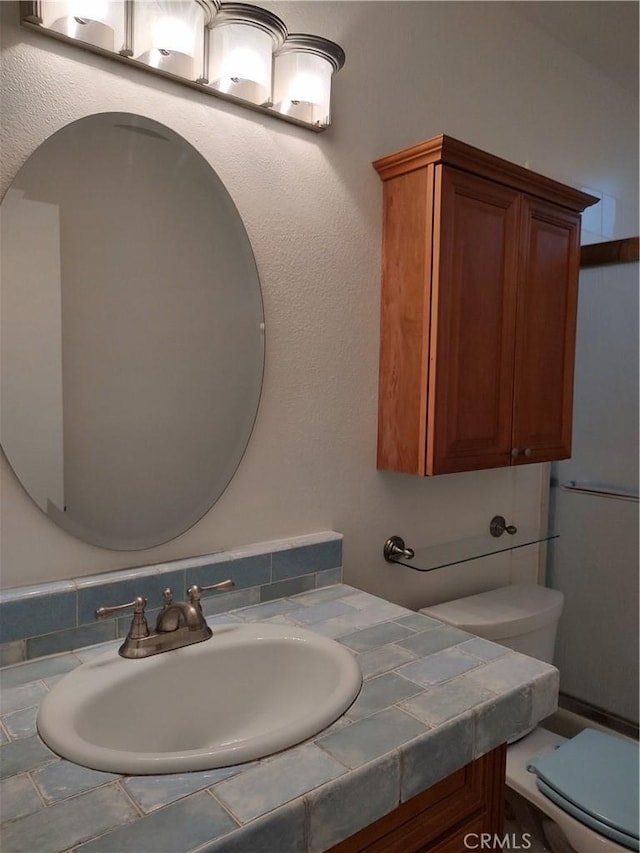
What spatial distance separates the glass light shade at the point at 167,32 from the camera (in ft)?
3.63

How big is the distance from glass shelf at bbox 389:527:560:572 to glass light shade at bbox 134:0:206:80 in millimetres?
1231

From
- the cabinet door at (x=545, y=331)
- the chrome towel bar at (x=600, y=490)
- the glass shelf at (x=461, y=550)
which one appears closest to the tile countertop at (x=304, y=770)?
the glass shelf at (x=461, y=550)

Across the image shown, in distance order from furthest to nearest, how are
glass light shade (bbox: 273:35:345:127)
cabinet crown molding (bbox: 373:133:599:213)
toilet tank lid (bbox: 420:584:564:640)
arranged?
toilet tank lid (bbox: 420:584:564:640) < cabinet crown molding (bbox: 373:133:599:213) < glass light shade (bbox: 273:35:345:127)

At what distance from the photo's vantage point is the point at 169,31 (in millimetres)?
1121

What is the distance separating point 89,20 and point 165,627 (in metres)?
1.04

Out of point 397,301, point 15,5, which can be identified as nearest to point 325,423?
point 397,301

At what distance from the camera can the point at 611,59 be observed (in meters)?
2.24

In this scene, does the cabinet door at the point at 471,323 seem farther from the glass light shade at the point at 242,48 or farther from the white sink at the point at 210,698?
the white sink at the point at 210,698

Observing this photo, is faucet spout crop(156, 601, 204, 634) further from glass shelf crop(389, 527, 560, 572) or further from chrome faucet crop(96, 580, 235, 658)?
glass shelf crop(389, 527, 560, 572)

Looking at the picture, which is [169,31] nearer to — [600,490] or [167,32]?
[167,32]

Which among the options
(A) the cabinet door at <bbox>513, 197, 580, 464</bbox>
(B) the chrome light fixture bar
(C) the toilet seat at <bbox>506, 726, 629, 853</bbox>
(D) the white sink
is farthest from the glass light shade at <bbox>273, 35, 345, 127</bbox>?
(C) the toilet seat at <bbox>506, 726, 629, 853</bbox>

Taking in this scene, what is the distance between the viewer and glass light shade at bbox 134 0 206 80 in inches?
43.6

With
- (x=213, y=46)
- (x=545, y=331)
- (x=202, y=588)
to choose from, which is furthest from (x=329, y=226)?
(x=202, y=588)

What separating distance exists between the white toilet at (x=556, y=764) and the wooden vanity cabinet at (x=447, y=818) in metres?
0.46
